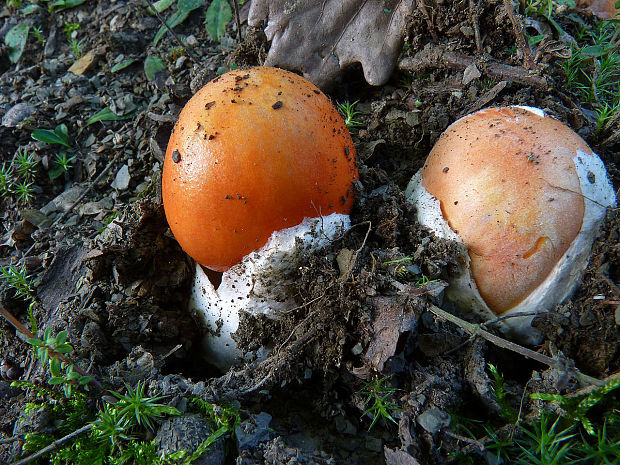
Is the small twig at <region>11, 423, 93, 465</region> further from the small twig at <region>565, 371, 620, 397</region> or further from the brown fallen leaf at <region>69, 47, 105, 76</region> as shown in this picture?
the brown fallen leaf at <region>69, 47, 105, 76</region>

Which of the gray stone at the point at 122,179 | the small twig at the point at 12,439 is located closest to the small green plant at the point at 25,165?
the gray stone at the point at 122,179

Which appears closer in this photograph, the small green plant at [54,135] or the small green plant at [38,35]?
the small green plant at [54,135]

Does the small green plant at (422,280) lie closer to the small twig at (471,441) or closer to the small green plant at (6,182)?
the small twig at (471,441)

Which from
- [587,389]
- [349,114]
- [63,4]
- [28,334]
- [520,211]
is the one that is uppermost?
[63,4]

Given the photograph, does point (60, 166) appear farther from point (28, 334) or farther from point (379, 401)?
point (379, 401)

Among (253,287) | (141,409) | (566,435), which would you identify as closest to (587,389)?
(566,435)

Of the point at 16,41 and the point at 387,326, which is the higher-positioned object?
the point at 16,41

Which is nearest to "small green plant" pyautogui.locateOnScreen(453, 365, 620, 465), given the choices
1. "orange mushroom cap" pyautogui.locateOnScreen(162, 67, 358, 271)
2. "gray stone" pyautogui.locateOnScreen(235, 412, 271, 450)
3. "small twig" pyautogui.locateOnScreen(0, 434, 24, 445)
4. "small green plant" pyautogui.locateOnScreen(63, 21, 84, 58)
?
"gray stone" pyautogui.locateOnScreen(235, 412, 271, 450)

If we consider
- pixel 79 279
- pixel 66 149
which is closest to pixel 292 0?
pixel 66 149
